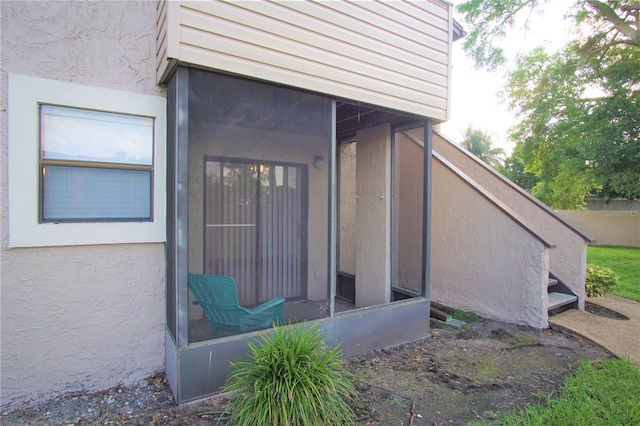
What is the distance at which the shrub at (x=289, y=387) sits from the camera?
2117mm

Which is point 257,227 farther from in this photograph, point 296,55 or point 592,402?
point 592,402

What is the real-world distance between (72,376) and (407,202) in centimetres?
441

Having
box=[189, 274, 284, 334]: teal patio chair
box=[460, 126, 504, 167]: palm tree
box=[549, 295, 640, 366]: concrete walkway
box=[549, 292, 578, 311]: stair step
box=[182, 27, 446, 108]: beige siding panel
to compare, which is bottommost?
box=[549, 295, 640, 366]: concrete walkway

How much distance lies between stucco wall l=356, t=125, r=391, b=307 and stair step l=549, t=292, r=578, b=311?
7.24 feet

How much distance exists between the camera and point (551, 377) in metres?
3.18

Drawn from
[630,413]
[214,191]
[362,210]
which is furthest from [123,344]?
[630,413]

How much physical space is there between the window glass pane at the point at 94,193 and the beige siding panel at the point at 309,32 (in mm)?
1439

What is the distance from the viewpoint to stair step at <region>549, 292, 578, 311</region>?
4.65m

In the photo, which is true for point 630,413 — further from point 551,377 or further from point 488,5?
point 488,5

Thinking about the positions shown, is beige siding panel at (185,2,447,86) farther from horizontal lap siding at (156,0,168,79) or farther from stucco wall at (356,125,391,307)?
stucco wall at (356,125,391,307)

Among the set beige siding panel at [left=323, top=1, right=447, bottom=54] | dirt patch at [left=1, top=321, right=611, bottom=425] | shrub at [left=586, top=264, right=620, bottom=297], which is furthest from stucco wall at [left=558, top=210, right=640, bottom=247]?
beige siding panel at [left=323, top=1, right=447, bottom=54]

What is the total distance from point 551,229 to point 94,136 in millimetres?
5988

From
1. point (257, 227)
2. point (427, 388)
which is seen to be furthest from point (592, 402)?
point (257, 227)

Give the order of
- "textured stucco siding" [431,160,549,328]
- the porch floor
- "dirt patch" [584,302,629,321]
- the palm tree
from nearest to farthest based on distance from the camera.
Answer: the porch floor
"textured stucco siding" [431,160,549,328]
"dirt patch" [584,302,629,321]
the palm tree
